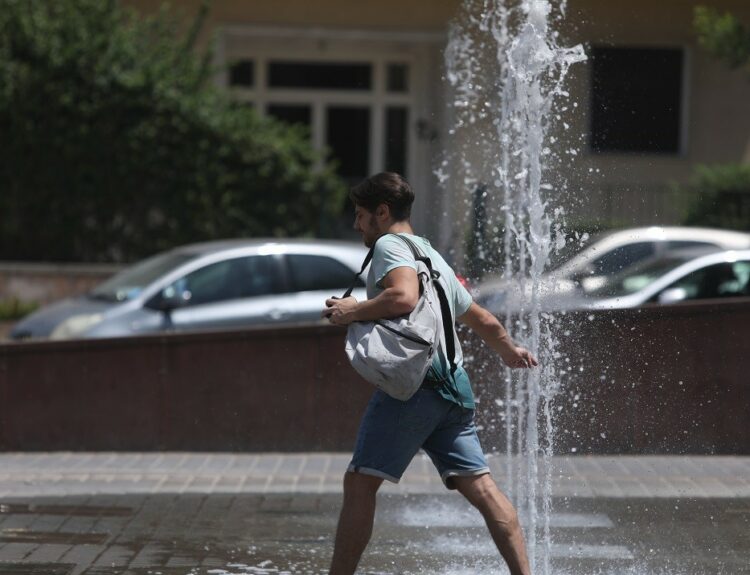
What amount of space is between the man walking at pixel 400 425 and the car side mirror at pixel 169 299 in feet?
22.1

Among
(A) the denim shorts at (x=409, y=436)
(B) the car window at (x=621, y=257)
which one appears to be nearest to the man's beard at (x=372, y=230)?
(A) the denim shorts at (x=409, y=436)

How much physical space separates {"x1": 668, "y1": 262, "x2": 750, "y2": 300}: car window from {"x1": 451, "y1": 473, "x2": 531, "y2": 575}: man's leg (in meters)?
6.79

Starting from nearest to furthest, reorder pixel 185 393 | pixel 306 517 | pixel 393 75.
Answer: pixel 306 517 < pixel 185 393 < pixel 393 75

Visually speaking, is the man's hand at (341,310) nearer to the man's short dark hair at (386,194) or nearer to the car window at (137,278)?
the man's short dark hair at (386,194)

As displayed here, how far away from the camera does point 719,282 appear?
11828mm

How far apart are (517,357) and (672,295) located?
6.48 m

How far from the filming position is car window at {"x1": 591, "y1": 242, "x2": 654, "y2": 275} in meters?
12.0

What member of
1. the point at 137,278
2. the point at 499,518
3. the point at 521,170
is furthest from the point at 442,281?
the point at 137,278

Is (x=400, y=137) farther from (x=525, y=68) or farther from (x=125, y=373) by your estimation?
(x=525, y=68)

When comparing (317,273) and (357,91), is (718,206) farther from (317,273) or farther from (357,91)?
(317,273)

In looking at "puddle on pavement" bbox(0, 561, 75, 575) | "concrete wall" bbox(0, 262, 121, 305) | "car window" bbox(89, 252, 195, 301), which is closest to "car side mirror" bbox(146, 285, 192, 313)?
"car window" bbox(89, 252, 195, 301)

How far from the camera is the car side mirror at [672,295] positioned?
11758 mm

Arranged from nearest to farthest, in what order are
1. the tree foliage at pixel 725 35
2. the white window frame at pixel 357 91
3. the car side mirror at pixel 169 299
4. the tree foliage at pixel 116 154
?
the car side mirror at pixel 169 299
the tree foliage at pixel 725 35
the tree foliage at pixel 116 154
the white window frame at pixel 357 91

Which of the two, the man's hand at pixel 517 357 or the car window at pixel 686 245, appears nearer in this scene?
the man's hand at pixel 517 357
